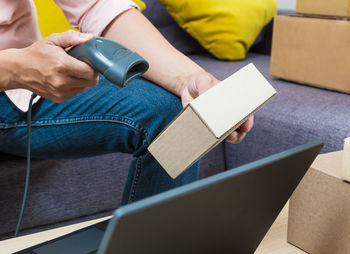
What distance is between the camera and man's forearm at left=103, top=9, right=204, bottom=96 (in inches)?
35.6

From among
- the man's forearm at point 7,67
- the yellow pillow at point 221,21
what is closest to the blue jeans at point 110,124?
the man's forearm at point 7,67

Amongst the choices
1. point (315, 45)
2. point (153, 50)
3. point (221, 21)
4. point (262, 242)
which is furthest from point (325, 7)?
point (262, 242)

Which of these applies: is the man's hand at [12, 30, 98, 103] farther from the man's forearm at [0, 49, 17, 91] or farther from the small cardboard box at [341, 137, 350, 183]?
the small cardboard box at [341, 137, 350, 183]

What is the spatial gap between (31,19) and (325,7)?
79 cm

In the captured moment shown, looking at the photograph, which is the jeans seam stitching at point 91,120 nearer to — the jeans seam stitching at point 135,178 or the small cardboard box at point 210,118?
the jeans seam stitching at point 135,178

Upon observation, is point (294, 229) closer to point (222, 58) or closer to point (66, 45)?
point (66, 45)

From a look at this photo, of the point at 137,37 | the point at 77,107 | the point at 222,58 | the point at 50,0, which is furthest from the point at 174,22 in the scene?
the point at 77,107

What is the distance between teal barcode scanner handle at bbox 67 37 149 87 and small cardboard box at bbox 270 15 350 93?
78 cm

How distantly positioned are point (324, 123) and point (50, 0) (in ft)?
2.56

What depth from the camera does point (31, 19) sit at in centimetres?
93

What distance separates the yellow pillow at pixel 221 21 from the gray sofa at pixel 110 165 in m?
0.34

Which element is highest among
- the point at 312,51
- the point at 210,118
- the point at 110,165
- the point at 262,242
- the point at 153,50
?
the point at 210,118

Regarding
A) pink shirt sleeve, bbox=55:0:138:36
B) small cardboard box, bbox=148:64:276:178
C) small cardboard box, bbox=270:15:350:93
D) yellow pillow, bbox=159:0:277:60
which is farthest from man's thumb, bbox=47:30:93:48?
yellow pillow, bbox=159:0:277:60

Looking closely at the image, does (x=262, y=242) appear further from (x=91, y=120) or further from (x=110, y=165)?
(x=110, y=165)
